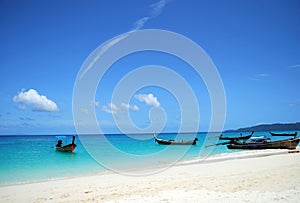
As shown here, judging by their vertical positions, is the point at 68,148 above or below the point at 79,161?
above

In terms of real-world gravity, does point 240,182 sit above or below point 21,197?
above

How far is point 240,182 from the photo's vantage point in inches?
337

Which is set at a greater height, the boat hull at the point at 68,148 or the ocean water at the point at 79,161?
the boat hull at the point at 68,148


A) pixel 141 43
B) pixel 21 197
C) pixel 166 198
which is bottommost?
pixel 21 197

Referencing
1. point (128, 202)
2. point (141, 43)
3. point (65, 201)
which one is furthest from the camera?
point (141, 43)

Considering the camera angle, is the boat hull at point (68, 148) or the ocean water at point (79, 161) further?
the boat hull at point (68, 148)

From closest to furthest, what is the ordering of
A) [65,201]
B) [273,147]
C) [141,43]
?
[65,201] < [141,43] < [273,147]

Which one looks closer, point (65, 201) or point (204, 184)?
point (65, 201)

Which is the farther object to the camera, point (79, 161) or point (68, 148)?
point (68, 148)

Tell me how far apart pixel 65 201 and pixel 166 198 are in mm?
3033

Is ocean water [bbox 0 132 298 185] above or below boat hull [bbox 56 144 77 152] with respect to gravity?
below

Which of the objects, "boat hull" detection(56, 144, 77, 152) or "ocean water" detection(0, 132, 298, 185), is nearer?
"ocean water" detection(0, 132, 298, 185)

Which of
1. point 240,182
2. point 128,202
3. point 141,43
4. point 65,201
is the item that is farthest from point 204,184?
point 141,43

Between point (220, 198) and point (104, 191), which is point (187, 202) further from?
point (104, 191)
